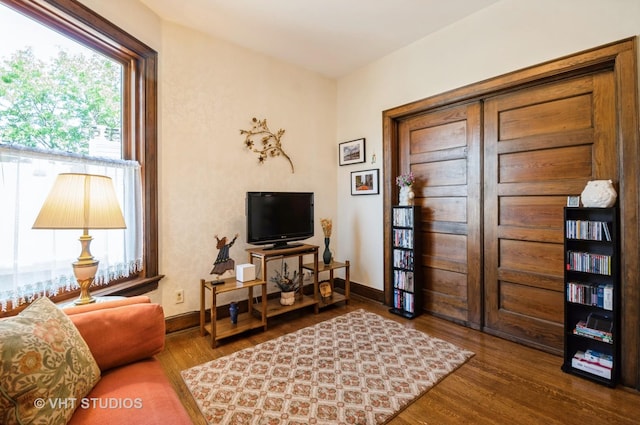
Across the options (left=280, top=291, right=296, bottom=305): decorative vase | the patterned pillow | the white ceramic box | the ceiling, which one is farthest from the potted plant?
the ceiling

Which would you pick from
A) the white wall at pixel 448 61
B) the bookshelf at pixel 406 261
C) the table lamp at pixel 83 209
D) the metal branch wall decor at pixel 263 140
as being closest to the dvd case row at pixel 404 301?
the bookshelf at pixel 406 261

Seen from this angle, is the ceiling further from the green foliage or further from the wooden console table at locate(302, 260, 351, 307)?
the wooden console table at locate(302, 260, 351, 307)

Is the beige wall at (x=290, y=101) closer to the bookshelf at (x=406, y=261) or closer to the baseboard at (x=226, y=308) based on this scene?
the baseboard at (x=226, y=308)

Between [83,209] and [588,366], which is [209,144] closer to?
[83,209]

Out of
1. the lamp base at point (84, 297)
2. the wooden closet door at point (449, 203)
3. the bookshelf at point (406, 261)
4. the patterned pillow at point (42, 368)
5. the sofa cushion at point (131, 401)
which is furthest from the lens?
the bookshelf at point (406, 261)

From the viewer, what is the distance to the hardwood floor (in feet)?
5.37

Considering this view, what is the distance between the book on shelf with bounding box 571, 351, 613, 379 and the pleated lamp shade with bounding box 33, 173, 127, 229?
2984mm

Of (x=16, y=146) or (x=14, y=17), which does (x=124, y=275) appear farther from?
(x=14, y=17)

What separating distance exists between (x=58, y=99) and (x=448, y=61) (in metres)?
3.12

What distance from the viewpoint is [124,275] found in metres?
2.34

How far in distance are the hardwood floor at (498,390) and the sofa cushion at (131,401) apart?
573 mm

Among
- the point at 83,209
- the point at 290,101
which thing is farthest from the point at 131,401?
the point at 290,101

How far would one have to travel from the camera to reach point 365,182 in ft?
11.8

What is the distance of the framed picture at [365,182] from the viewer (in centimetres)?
347
